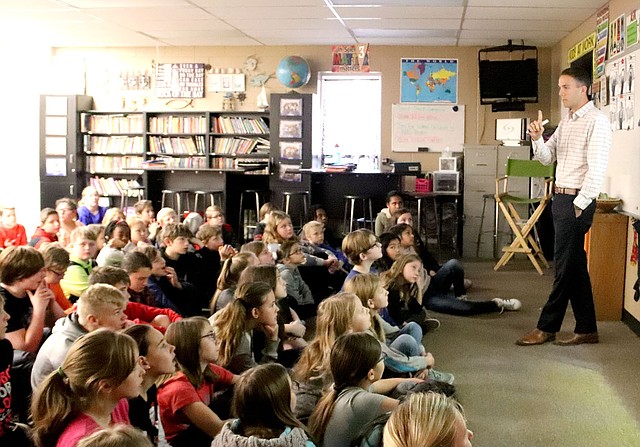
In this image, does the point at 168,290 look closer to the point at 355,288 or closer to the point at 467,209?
the point at 355,288

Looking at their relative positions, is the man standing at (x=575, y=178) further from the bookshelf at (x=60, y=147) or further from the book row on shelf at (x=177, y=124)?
the bookshelf at (x=60, y=147)

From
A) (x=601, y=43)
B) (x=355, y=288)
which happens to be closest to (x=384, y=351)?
(x=355, y=288)

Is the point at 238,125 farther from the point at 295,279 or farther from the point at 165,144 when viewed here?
the point at 295,279

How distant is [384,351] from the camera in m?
4.09

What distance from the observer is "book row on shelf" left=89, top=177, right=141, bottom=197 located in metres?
12.0

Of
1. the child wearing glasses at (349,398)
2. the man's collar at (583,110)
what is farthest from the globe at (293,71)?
the child wearing glasses at (349,398)

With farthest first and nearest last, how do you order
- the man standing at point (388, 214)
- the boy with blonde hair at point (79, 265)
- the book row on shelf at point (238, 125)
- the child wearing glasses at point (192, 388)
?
1. the book row on shelf at point (238, 125)
2. the man standing at point (388, 214)
3. the boy with blonde hair at point (79, 265)
4. the child wearing glasses at point (192, 388)

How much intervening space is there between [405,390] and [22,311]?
1853mm

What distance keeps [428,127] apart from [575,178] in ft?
20.6

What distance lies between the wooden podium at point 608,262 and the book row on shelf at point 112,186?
7.62 meters

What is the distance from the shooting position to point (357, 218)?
1092cm

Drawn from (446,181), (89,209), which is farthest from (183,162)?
(446,181)

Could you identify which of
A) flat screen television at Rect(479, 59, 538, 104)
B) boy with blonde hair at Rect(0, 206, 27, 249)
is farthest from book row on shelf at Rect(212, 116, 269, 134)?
boy with blonde hair at Rect(0, 206, 27, 249)

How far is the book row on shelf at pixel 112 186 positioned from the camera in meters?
12.0
